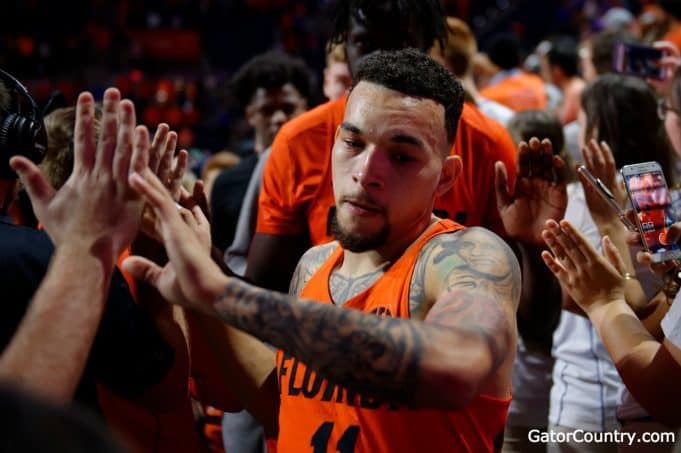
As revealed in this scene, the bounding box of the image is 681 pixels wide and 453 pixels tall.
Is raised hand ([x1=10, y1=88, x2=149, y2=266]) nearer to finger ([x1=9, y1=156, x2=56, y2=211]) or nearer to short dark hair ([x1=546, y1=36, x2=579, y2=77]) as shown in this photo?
finger ([x1=9, y1=156, x2=56, y2=211])

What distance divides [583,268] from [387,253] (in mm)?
650

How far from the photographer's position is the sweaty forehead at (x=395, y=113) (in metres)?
2.10

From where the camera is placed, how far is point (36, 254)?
6.06ft

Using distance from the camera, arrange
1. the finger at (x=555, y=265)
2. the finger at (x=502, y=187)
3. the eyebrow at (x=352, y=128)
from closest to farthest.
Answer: the eyebrow at (x=352, y=128), the finger at (x=555, y=265), the finger at (x=502, y=187)

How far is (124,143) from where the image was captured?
1764 millimetres

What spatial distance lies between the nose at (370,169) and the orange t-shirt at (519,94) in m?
4.47

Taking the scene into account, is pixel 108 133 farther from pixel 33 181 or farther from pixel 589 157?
pixel 589 157

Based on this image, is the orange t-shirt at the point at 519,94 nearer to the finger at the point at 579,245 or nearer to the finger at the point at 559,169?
the finger at the point at 559,169

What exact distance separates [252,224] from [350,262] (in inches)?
58.3

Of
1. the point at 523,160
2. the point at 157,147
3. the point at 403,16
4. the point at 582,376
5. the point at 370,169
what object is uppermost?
the point at 403,16

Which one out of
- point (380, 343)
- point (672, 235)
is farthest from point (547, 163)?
point (380, 343)

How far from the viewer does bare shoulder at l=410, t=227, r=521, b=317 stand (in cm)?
187

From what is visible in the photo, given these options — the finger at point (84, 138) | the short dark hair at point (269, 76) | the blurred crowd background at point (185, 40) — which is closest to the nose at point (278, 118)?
the short dark hair at point (269, 76)

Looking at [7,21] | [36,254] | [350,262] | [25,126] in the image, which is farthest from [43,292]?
[7,21]
